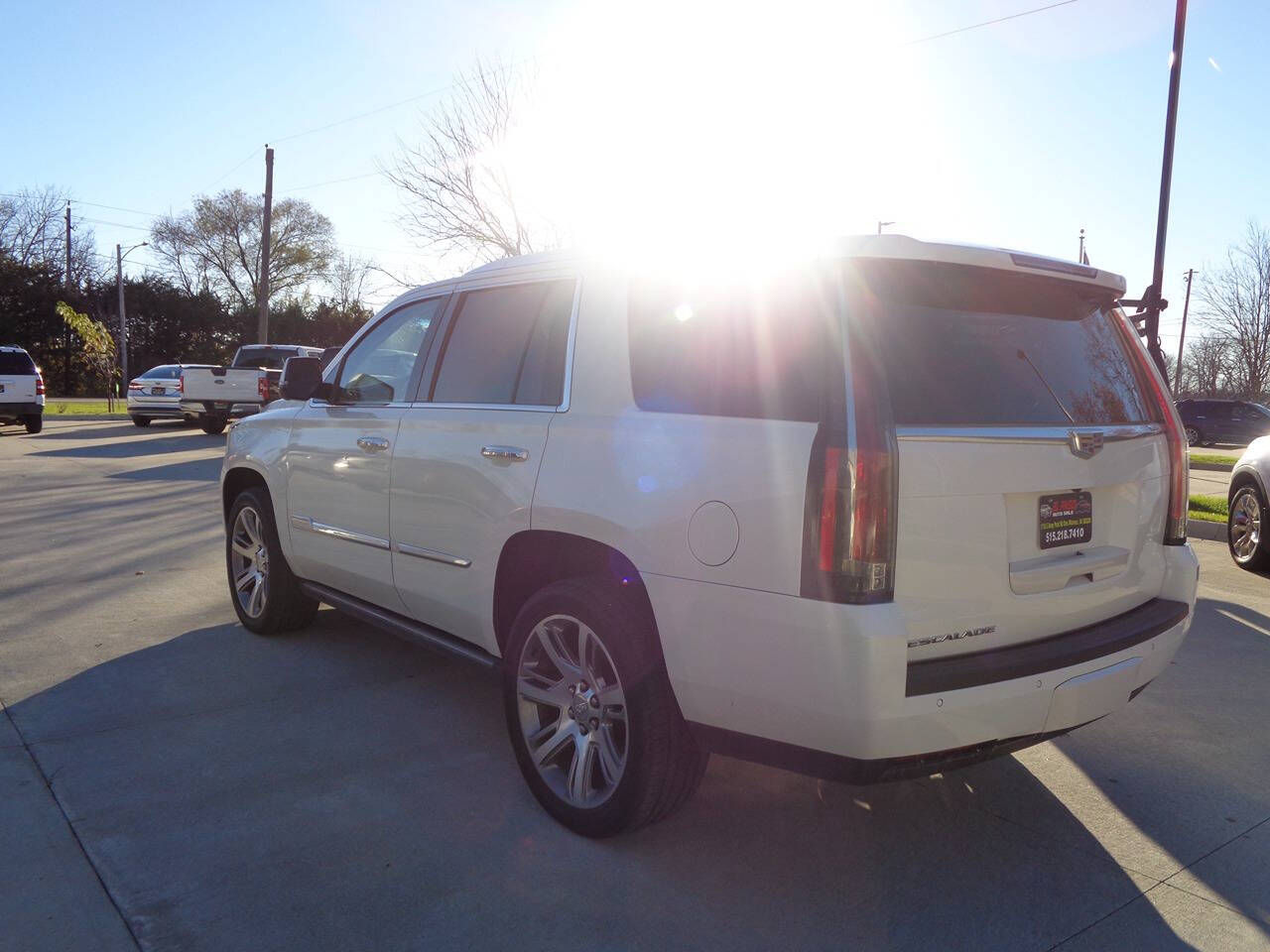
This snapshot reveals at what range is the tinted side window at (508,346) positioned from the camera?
3.58 metres

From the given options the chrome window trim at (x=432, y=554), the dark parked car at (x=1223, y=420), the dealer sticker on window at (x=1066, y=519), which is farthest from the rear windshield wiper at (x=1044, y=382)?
the dark parked car at (x=1223, y=420)

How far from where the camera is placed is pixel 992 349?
2967 millimetres

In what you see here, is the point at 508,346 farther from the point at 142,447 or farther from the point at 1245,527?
the point at 142,447

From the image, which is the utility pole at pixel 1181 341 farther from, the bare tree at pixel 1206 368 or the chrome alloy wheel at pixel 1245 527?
the chrome alloy wheel at pixel 1245 527

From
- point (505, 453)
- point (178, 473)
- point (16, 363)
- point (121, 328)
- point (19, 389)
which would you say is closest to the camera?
point (505, 453)

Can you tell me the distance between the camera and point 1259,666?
523 centimetres

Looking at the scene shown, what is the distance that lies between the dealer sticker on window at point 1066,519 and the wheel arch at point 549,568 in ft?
3.82

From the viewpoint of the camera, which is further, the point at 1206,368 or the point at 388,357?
the point at 1206,368

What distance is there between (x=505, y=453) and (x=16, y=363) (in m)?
21.0

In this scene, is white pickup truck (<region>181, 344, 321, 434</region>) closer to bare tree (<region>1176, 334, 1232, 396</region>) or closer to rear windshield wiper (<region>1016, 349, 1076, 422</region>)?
rear windshield wiper (<region>1016, 349, 1076, 422</region>)

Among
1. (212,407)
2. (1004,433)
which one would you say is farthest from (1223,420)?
(1004,433)

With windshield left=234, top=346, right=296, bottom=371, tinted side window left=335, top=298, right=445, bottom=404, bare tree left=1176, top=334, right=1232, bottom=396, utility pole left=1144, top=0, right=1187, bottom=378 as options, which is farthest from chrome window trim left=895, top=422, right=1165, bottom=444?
bare tree left=1176, top=334, right=1232, bottom=396

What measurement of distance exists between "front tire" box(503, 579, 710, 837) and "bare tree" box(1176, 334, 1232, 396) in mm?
45324

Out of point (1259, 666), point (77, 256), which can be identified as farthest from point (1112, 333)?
point (77, 256)
